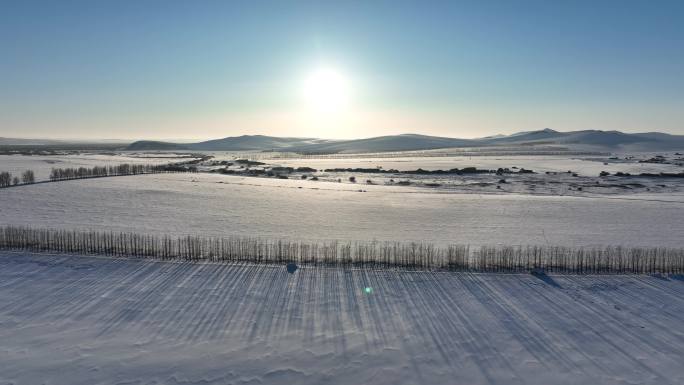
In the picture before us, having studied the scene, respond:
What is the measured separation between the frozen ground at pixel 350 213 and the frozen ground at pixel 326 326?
6.90 metres

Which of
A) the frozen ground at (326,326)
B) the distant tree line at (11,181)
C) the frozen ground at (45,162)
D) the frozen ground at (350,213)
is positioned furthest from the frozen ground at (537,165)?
the frozen ground at (326,326)

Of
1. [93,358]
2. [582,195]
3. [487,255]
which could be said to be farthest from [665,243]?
[93,358]

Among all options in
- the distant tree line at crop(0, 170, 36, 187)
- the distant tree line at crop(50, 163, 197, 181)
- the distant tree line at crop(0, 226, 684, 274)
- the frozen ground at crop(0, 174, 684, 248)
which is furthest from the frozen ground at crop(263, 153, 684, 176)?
the distant tree line at crop(0, 226, 684, 274)

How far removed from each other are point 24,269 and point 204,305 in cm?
758

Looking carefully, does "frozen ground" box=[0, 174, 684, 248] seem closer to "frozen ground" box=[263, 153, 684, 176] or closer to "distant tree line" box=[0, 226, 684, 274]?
"distant tree line" box=[0, 226, 684, 274]

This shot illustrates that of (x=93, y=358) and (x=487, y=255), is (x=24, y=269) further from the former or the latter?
(x=487, y=255)

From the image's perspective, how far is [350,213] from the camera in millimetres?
29281

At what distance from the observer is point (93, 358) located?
995 centimetres

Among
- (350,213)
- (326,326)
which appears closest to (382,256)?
(326,326)

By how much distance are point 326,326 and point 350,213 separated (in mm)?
17678

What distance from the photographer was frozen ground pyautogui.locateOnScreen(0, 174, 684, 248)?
22906 mm

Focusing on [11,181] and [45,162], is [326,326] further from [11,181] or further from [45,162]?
[45,162]

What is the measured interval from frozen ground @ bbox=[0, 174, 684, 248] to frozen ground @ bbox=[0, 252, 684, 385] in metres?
6.90

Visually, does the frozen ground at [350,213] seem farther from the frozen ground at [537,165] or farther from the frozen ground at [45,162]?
the frozen ground at [537,165]
